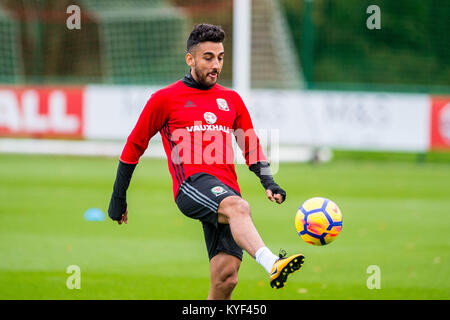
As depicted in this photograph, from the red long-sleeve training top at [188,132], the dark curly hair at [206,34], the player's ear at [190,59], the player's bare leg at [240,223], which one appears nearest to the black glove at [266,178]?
the red long-sleeve training top at [188,132]

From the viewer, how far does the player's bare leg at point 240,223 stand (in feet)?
15.0

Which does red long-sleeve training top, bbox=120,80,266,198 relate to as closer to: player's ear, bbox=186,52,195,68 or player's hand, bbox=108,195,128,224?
player's ear, bbox=186,52,195,68

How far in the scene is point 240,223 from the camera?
15.3 feet

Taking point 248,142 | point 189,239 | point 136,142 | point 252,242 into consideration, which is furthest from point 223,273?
point 189,239

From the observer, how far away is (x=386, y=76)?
24141 mm

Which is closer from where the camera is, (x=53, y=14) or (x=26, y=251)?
(x=26, y=251)

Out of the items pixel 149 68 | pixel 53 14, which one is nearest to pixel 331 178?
pixel 149 68

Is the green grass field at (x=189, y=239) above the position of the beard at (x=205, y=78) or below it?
below

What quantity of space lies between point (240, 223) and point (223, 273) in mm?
695

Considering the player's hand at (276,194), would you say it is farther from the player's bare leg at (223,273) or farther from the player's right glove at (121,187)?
the player's right glove at (121,187)

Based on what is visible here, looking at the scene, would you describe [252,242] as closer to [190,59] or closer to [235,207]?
Result: [235,207]

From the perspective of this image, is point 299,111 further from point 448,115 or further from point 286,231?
point 286,231

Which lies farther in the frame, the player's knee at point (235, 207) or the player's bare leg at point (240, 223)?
the player's knee at point (235, 207)
